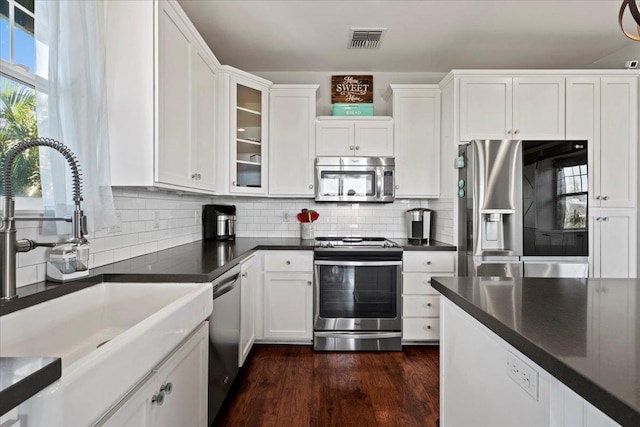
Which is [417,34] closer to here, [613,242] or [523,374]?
[613,242]

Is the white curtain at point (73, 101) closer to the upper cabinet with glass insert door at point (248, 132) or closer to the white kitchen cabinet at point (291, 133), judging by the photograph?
the upper cabinet with glass insert door at point (248, 132)

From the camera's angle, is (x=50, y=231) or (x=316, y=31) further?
(x=316, y=31)

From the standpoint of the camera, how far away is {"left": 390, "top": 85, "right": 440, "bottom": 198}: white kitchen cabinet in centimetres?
320

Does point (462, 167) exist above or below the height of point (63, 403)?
above

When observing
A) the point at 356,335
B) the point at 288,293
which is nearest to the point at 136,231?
the point at 288,293

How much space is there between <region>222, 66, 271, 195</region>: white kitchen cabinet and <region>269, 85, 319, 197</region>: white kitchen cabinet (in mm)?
63

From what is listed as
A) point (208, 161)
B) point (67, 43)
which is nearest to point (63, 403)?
point (67, 43)

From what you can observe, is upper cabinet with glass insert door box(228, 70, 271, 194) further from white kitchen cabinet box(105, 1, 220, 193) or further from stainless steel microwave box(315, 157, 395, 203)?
white kitchen cabinet box(105, 1, 220, 193)

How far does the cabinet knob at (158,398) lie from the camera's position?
105cm

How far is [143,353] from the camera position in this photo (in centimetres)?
84

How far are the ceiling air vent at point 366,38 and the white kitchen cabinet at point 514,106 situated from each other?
80cm

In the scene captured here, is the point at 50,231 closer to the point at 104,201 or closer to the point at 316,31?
the point at 104,201

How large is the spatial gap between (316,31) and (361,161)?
45.9 inches

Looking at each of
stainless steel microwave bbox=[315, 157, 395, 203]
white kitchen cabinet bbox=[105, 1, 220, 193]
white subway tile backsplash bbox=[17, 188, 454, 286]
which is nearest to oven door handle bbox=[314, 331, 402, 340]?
white subway tile backsplash bbox=[17, 188, 454, 286]
